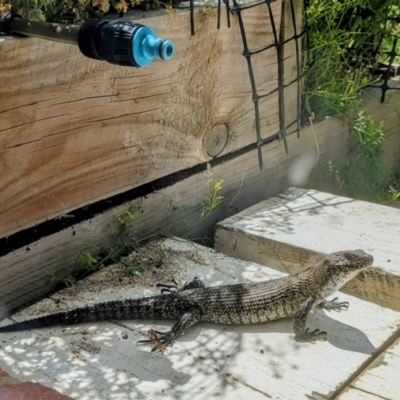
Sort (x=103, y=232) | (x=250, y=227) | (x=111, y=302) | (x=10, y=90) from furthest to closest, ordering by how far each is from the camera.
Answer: (x=250, y=227) → (x=103, y=232) → (x=111, y=302) → (x=10, y=90)

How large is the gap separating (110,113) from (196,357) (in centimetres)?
123

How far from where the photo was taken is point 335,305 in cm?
359

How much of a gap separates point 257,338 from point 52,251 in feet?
3.34

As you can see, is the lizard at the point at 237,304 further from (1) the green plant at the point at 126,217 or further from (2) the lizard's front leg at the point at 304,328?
(1) the green plant at the point at 126,217

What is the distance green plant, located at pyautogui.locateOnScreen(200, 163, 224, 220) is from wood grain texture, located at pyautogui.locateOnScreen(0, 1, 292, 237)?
11 cm

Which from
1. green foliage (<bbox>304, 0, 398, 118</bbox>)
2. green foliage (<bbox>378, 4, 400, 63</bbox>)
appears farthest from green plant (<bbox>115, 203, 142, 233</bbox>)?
green foliage (<bbox>378, 4, 400, 63</bbox>)

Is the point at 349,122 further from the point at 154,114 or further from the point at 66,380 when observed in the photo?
the point at 66,380

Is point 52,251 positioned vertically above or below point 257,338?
above

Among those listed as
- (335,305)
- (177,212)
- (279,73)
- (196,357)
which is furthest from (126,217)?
→ (279,73)

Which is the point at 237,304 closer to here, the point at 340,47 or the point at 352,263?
the point at 352,263

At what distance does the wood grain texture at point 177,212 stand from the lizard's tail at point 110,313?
22 cm

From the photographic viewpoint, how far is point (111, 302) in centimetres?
337

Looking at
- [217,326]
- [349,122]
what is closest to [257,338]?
[217,326]

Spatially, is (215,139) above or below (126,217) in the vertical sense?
above
